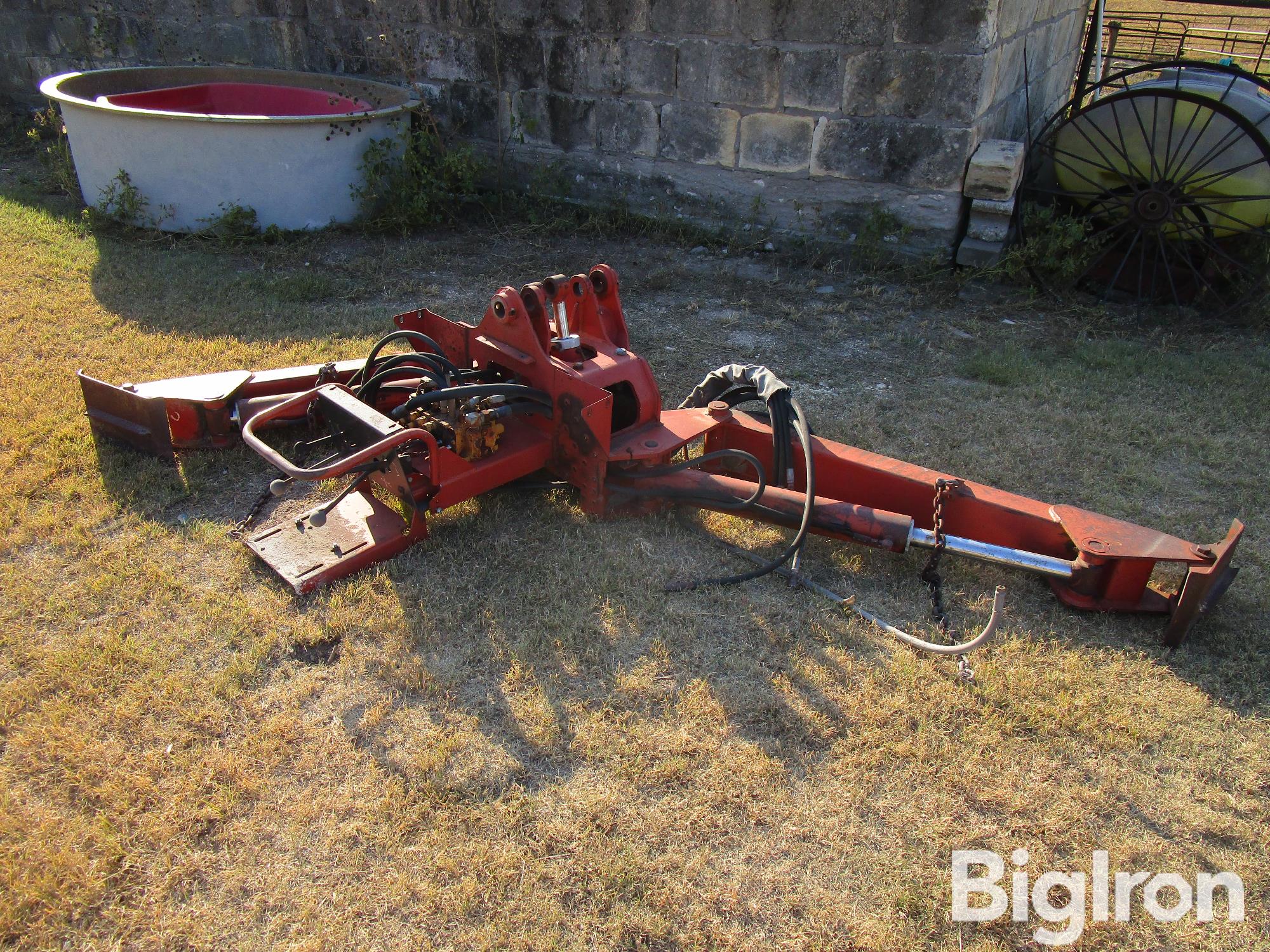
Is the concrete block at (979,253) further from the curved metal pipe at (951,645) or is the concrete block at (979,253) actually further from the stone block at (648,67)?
the curved metal pipe at (951,645)

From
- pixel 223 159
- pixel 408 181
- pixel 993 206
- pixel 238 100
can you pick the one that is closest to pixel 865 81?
pixel 993 206

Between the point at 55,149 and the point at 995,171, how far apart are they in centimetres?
758

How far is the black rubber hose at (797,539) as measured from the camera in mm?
2848

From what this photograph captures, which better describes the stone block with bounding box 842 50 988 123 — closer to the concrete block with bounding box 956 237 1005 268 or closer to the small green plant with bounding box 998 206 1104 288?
the concrete block with bounding box 956 237 1005 268

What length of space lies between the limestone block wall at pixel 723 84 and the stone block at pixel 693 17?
0.01 m

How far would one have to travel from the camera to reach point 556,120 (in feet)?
21.6

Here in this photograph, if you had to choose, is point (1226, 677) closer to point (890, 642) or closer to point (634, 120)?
point (890, 642)

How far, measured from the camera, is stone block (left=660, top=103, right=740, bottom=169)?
6023 millimetres

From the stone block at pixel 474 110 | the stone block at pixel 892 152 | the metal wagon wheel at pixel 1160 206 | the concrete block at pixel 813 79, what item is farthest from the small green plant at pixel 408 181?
the metal wagon wheel at pixel 1160 206

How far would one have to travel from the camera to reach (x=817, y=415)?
414cm

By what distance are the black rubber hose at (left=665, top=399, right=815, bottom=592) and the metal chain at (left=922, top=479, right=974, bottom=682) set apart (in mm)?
400

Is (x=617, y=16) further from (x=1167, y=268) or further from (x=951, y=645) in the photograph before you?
(x=951, y=645)

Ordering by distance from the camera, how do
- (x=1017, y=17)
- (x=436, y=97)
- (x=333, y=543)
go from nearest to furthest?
(x=333, y=543)
(x=1017, y=17)
(x=436, y=97)

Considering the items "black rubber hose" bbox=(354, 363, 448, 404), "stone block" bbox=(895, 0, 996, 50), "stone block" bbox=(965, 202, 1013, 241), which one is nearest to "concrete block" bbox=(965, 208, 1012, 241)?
"stone block" bbox=(965, 202, 1013, 241)
